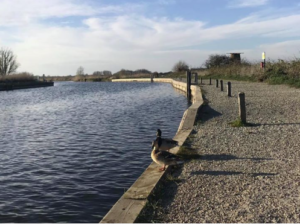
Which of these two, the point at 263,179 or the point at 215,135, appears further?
the point at 215,135

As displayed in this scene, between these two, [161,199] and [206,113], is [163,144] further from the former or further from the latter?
[206,113]

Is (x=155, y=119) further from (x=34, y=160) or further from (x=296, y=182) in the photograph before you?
(x=296, y=182)

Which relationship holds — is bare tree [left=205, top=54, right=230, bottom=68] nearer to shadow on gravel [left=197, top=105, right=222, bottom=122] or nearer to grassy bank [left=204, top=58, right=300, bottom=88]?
grassy bank [left=204, top=58, right=300, bottom=88]

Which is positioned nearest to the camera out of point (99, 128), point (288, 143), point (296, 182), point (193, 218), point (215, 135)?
point (193, 218)

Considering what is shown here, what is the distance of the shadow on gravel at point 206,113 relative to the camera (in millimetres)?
12490

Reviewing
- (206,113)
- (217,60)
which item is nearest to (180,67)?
(217,60)

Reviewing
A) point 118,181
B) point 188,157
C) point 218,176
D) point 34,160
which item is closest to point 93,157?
point 34,160

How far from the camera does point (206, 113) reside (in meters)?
13.4

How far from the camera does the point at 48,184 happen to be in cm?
744

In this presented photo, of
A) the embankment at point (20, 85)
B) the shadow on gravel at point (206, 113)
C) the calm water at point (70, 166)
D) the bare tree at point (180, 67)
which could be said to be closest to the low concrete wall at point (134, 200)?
the calm water at point (70, 166)

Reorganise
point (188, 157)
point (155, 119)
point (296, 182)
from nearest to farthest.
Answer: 1. point (296, 182)
2. point (188, 157)
3. point (155, 119)

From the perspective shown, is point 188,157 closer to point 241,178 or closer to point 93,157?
point 241,178

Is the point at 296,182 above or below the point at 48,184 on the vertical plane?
above

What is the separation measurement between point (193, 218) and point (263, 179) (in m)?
1.87
